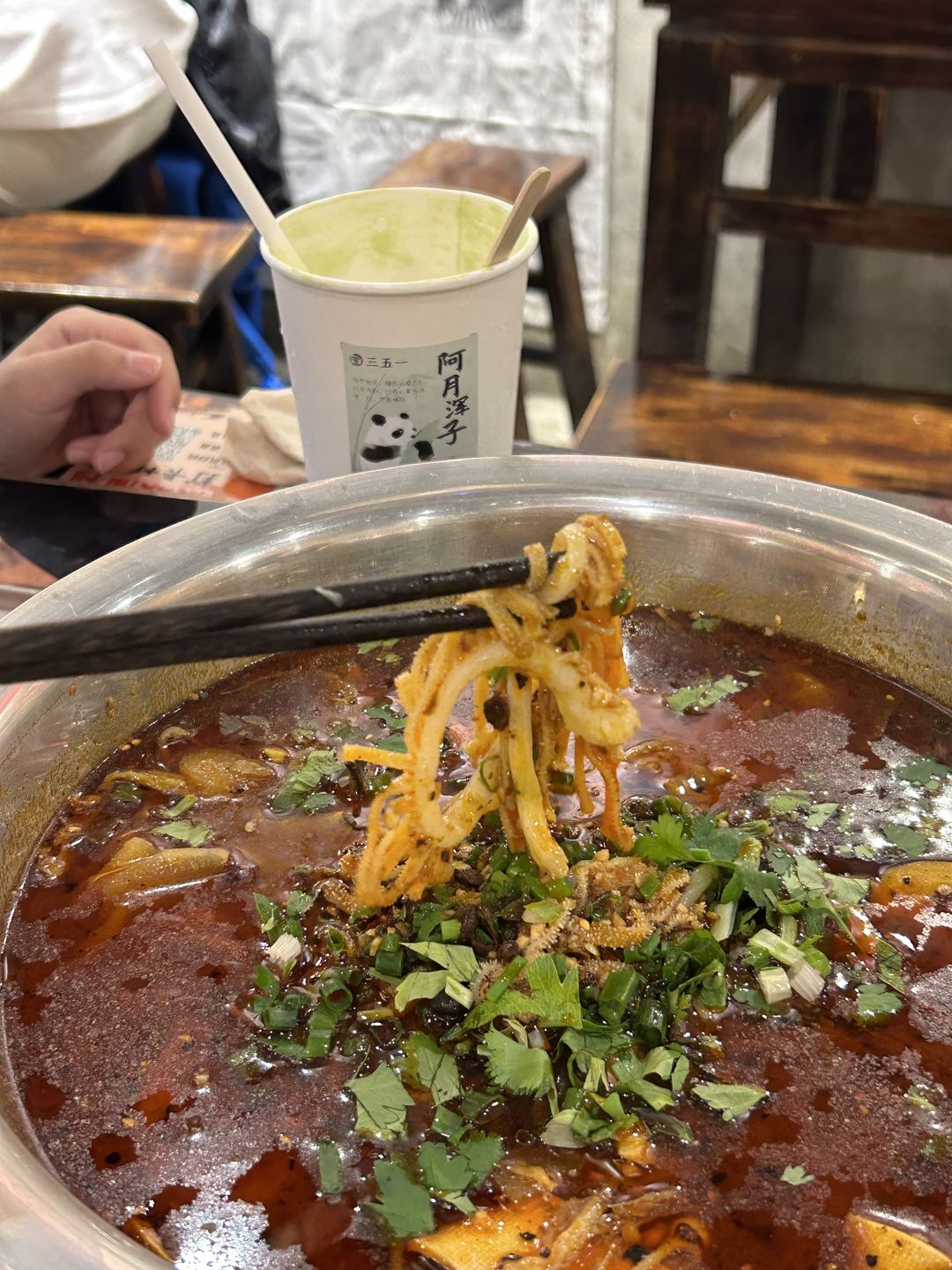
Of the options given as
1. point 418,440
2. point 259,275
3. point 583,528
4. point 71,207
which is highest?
point 583,528

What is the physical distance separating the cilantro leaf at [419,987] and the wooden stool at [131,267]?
6.92ft

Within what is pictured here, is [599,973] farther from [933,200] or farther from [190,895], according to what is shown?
[933,200]

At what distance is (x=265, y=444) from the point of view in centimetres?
223

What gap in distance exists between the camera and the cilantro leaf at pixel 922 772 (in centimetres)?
163

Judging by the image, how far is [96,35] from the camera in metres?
3.88

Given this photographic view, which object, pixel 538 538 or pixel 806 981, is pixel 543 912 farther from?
pixel 538 538

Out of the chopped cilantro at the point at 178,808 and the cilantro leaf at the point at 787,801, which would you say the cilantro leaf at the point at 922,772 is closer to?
the cilantro leaf at the point at 787,801

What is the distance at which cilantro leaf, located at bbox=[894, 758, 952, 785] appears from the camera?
163 centimetres

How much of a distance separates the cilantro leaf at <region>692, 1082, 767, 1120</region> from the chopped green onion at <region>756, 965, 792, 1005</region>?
0.11 meters

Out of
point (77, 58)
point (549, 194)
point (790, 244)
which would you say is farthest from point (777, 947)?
point (790, 244)

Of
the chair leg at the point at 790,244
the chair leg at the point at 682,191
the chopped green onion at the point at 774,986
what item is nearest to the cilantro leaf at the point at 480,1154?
the chopped green onion at the point at 774,986

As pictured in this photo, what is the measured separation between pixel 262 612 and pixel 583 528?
418 millimetres

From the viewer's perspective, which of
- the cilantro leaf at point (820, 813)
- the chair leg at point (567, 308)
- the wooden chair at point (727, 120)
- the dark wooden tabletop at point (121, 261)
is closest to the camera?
the cilantro leaf at point (820, 813)

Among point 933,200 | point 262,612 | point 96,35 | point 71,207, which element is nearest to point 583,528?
point 262,612
